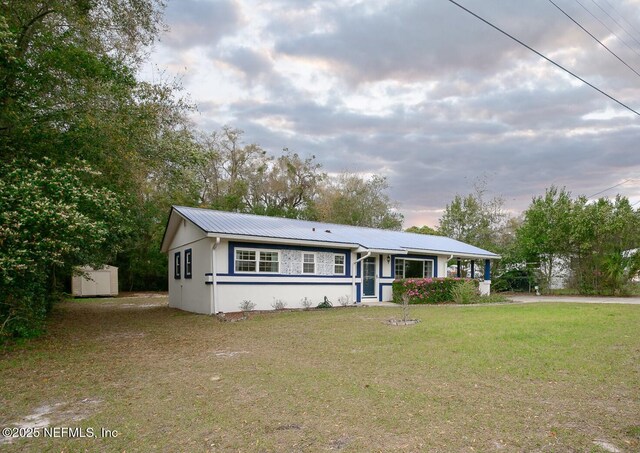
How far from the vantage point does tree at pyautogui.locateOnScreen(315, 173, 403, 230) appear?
38.5 m

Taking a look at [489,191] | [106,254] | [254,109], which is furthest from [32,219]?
[489,191]

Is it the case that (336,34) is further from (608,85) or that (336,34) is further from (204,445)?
(204,445)

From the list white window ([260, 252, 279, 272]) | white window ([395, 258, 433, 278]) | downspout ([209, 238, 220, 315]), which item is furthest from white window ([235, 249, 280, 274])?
white window ([395, 258, 433, 278])

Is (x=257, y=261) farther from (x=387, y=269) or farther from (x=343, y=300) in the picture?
(x=387, y=269)

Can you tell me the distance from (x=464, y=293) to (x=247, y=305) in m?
9.15

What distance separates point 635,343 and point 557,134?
13473mm

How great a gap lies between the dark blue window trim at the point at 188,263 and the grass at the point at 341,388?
6562 millimetres

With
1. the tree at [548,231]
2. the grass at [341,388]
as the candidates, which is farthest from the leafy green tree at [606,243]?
the grass at [341,388]

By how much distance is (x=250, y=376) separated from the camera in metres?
6.24

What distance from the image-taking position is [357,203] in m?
39.6

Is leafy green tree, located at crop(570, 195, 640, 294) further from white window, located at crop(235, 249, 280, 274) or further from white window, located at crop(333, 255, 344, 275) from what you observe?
white window, located at crop(235, 249, 280, 274)

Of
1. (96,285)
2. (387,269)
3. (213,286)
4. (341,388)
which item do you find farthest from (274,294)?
(96,285)

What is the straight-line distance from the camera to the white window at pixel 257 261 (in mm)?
15320

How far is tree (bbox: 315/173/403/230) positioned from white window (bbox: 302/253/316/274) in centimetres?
2047
